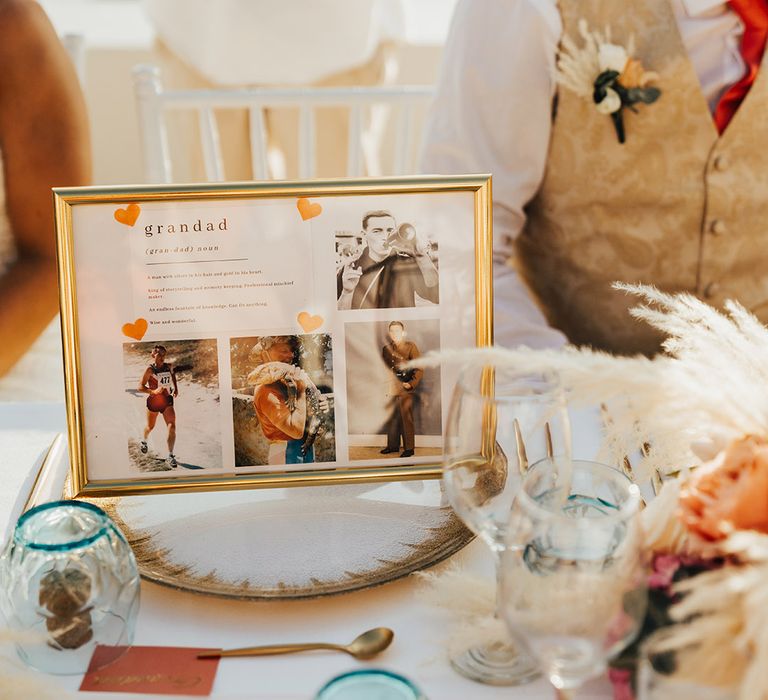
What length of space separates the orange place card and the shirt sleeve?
84cm

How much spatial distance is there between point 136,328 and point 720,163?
1.00 metres

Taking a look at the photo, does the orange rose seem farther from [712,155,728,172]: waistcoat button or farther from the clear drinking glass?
[712,155,728,172]: waistcoat button

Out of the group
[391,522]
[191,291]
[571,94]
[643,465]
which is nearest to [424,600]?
[391,522]

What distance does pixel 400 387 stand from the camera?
2.97 ft

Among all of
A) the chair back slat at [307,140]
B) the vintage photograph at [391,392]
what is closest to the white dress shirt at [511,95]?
the chair back slat at [307,140]

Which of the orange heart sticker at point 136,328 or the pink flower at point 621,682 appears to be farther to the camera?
the orange heart sticker at point 136,328

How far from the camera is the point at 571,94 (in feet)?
4.96

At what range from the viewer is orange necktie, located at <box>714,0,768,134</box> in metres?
1.45

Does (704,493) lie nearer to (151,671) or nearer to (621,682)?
(621,682)

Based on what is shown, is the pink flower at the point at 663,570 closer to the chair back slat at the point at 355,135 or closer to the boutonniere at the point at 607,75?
the boutonniere at the point at 607,75

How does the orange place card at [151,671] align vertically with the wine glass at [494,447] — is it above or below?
below

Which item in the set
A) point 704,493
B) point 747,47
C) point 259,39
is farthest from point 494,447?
point 259,39

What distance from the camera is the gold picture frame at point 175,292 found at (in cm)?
85


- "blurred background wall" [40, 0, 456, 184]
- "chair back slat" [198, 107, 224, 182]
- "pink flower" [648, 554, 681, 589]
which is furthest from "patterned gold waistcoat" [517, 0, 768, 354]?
"blurred background wall" [40, 0, 456, 184]
